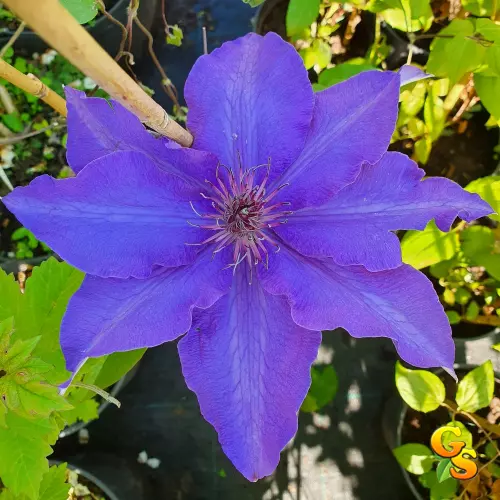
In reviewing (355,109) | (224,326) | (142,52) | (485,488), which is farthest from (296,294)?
(142,52)

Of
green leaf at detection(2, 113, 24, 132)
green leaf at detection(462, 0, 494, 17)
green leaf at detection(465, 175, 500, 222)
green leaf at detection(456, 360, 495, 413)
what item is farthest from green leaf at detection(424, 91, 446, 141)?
green leaf at detection(2, 113, 24, 132)

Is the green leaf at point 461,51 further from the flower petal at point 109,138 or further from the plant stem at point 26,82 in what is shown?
the plant stem at point 26,82

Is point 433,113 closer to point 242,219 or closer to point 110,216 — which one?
point 242,219

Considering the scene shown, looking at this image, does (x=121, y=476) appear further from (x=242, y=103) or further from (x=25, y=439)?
(x=242, y=103)

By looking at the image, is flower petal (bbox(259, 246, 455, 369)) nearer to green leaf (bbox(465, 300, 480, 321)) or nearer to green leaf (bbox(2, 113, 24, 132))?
green leaf (bbox(465, 300, 480, 321))

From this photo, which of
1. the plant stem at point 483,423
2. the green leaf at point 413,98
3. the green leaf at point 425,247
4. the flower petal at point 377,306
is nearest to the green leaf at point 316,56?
the green leaf at point 413,98

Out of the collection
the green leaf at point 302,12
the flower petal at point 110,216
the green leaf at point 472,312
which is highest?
the flower petal at point 110,216
